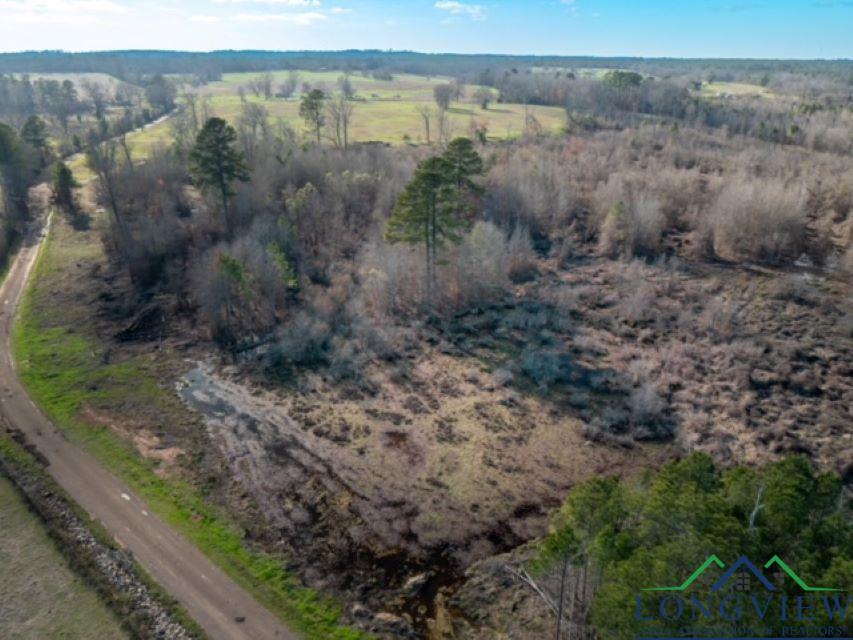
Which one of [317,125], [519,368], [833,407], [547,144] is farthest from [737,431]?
[317,125]

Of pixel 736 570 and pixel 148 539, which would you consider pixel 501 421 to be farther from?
pixel 736 570

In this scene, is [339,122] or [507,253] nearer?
[507,253]

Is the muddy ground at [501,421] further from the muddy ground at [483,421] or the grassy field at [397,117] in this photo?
the grassy field at [397,117]

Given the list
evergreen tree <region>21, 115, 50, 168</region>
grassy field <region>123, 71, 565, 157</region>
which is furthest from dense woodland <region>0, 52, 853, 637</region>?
grassy field <region>123, 71, 565, 157</region>

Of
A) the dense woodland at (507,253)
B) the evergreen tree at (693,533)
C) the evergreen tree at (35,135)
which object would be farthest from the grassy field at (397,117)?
the evergreen tree at (693,533)

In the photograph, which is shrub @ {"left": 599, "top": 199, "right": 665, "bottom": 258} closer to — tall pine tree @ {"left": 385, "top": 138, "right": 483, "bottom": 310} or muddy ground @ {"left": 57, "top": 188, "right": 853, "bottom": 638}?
muddy ground @ {"left": 57, "top": 188, "right": 853, "bottom": 638}

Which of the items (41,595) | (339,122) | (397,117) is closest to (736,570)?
(41,595)
